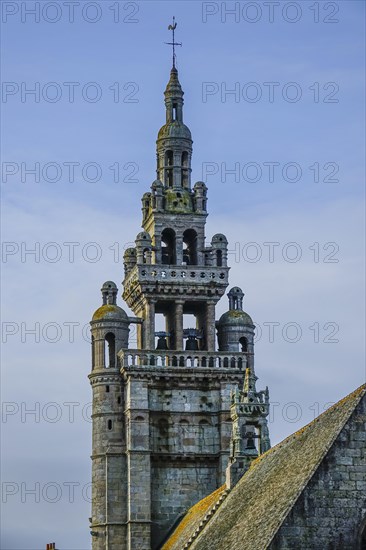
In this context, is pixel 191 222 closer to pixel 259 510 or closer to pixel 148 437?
pixel 148 437

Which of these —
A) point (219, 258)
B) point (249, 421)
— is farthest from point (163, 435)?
point (249, 421)

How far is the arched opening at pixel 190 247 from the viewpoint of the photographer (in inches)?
4685

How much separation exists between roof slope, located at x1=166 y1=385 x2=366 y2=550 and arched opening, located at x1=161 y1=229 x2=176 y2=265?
34827 mm

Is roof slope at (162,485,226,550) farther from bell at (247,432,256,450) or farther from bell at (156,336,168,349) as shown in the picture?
bell at (156,336,168,349)

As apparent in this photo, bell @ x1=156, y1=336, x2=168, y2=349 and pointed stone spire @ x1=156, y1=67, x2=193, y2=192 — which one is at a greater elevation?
pointed stone spire @ x1=156, y1=67, x2=193, y2=192

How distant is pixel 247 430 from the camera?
98188mm

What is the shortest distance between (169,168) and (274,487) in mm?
50444

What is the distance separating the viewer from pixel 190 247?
393ft

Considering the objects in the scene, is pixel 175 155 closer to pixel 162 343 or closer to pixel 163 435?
pixel 162 343

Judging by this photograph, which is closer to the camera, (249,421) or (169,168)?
(249,421)

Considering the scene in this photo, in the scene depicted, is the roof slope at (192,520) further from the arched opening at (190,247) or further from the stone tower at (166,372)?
the arched opening at (190,247)

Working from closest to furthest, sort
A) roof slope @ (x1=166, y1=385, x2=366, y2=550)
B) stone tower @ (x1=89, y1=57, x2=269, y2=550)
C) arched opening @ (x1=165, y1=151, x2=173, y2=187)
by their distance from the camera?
roof slope @ (x1=166, y1=385, x2=366, y2=550), stone tower @ (x1=89, y1=57, x2=269, y2=550), arched opening @ (x1=165, y1=151, x2=173, y2=187)

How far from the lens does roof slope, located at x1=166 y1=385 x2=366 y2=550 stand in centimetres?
6681

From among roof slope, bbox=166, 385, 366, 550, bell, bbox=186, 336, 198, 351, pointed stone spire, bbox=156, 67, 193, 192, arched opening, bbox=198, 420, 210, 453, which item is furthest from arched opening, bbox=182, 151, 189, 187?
roof slope, bbox=166, 385, 366, 550
